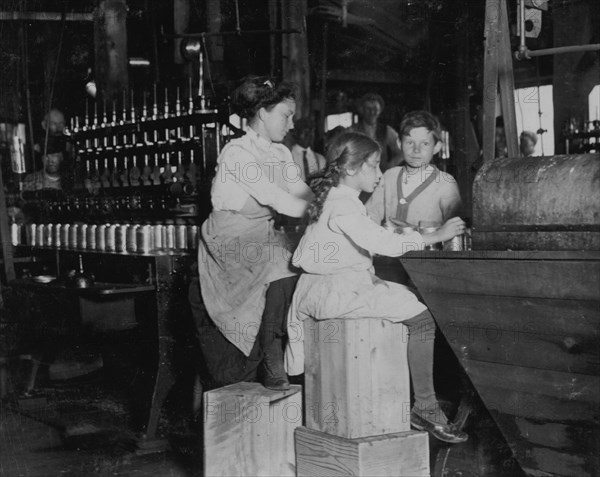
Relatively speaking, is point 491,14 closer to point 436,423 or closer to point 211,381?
point 436,423

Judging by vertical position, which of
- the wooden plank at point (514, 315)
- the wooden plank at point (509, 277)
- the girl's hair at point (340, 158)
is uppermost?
the girl's hair at point (340, 158)

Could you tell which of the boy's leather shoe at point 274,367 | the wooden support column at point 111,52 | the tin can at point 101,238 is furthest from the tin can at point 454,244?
the wooden support column at point 111,52

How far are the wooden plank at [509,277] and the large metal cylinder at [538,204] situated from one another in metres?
0.15

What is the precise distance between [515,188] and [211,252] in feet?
4.60

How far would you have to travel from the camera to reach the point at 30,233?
7570 mm

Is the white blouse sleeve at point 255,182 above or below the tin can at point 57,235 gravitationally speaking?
above

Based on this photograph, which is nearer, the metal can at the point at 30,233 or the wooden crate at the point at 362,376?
the wooden crate at the point at 362,376

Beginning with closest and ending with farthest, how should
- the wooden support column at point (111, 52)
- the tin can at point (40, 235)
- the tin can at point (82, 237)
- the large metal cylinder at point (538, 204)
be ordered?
the large metal cylinder at point (538, 204), the tin can at point (82, 237), the tin can at point (40, 235), the wooden support column at point (111, 52)

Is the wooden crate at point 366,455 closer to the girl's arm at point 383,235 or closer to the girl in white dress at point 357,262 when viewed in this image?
the girl in white dress at point 357,262

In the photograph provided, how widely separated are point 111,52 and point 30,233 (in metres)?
2.02

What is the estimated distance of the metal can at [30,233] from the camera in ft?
24.5

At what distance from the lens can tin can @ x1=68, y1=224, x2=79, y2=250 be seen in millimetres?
6453

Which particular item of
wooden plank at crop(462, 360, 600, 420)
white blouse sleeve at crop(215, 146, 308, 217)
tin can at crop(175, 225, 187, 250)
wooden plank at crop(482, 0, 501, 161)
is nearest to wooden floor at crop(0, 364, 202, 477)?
tin can at crop(175, 225, 187, 250)

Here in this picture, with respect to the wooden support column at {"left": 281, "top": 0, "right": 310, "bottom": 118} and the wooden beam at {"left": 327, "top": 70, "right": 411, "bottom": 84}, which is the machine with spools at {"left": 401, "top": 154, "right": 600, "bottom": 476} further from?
the wooden beam at {"left": 327, "top": 70, "right": 411, "bottom": 84}
